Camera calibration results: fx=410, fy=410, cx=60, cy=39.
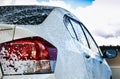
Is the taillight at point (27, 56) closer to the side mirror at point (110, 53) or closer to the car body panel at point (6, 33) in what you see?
the car body panel at point (6, 33)

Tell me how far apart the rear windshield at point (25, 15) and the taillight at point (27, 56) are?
0.99ft

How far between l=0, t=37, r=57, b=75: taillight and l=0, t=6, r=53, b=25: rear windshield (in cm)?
30

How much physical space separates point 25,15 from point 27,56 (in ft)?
2.26

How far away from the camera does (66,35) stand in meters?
3.77

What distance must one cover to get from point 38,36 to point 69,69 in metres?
0.46

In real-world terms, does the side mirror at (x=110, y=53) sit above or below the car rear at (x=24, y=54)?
below

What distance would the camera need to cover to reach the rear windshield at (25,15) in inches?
139

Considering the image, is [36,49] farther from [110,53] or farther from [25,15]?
[110,53]

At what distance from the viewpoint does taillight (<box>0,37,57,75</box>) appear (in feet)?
10.2

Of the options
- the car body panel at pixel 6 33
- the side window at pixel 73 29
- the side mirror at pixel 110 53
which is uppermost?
the car body panel at pixel 6 33

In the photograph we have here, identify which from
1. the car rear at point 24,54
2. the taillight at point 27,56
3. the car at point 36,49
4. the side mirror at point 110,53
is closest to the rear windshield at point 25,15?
the car at point 36,49

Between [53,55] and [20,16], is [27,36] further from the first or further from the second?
[20,16]

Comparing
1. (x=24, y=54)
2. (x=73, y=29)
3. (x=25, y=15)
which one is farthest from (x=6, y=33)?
(x=73, y=29)

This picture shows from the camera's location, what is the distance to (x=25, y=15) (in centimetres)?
377
